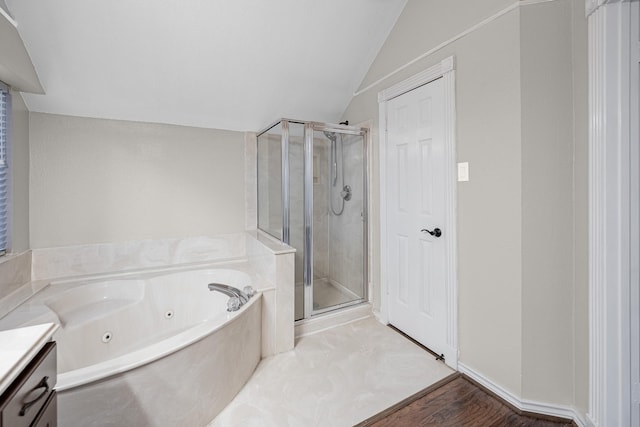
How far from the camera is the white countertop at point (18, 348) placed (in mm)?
600

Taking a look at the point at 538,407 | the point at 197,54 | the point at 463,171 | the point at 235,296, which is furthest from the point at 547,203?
the point at 197,54

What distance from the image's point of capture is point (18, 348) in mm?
677

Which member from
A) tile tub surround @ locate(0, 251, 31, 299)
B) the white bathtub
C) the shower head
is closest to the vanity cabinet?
the white bathtub

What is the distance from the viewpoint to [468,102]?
173 centimetres

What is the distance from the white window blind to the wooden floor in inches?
102

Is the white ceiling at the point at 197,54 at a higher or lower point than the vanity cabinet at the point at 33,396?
higher

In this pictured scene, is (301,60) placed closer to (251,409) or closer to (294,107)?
(294,107)

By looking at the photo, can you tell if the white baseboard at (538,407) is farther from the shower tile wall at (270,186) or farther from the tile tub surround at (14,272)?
the tile tub surround at (14,272)

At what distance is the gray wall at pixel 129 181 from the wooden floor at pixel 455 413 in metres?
2.06

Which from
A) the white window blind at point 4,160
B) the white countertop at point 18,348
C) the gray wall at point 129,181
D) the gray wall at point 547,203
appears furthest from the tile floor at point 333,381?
the white window blind at point 4,160

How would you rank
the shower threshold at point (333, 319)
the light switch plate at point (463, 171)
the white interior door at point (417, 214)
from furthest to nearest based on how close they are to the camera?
the shower threshold at point (333, 319) < the white interior door at point (417, 214) < the light switch plate at point (463, 171)

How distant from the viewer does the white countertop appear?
1.97 ft

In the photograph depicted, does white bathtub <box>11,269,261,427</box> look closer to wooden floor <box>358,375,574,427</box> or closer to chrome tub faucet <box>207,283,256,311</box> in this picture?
chrome tub faucet <box>207,283,256,311</box>

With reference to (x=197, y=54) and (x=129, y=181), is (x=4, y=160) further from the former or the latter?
(x=197, y=54)
